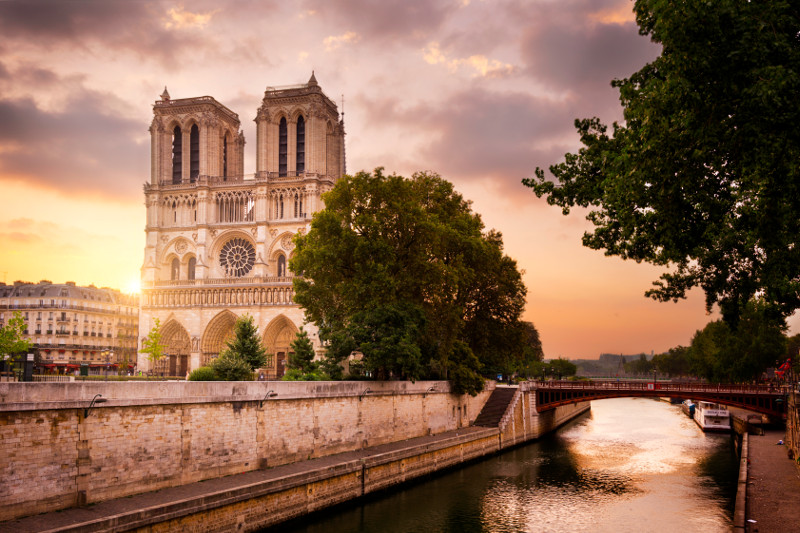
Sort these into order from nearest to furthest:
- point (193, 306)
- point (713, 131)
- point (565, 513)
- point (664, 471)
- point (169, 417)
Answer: point (713, 131) < point (169, 417) < point (565, 513) < point (664, 471) < point (193, 306)

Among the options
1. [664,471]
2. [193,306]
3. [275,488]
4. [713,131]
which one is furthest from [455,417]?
[193,306]

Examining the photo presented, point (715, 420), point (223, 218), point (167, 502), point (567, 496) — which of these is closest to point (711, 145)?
point (167, 502)

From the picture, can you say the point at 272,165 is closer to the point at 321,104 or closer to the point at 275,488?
the point at 321,104

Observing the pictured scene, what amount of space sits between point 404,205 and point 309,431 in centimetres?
1225

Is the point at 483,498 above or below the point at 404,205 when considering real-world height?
below

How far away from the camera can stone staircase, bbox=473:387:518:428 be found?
38906 millimetres

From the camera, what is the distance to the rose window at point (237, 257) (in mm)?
66875

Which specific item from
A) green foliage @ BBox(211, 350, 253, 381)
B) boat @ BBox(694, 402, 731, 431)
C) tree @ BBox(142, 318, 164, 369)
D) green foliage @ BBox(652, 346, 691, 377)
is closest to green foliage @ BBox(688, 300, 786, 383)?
boat @ BBox(694, 402, 731, 431)

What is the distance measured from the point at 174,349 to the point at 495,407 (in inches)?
1483

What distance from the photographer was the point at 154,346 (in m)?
57.5

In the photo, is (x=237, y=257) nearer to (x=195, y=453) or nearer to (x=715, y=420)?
(x=715, y=420)

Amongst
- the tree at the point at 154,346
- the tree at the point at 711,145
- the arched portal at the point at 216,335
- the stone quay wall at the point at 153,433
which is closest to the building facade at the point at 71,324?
the tree at the point at 154,346

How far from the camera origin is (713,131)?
1309 cm

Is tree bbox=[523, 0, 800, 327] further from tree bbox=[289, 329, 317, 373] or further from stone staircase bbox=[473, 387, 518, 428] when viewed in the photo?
tree bbox=[289, 329, 317, 373]
